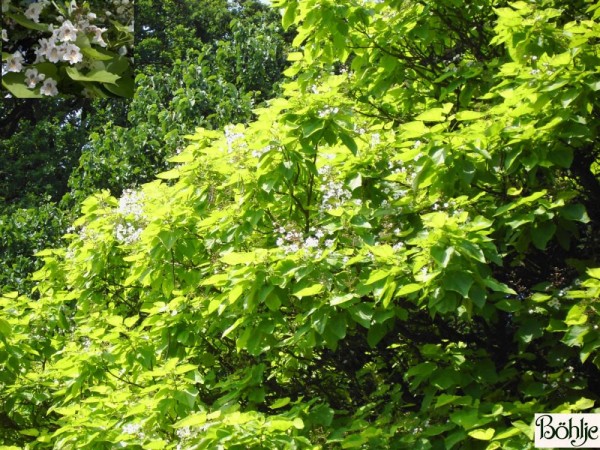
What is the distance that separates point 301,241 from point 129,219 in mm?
1245

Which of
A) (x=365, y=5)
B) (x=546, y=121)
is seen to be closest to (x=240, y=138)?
(x=365, y=5)

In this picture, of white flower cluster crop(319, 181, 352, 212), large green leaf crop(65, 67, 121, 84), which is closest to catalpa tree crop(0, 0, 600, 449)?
white flower cluster crop(319, 181, 352, 212)

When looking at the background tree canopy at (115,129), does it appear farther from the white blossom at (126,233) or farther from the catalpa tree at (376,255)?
the catalpa tree at (376,255)

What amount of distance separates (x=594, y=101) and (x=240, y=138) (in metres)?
1.42

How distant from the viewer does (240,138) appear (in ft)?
11.1

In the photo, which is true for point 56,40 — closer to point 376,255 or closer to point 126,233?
point 126,233

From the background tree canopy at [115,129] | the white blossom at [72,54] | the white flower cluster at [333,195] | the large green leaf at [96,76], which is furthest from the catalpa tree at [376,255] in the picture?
Answer: the background tree canopy at [115,129]

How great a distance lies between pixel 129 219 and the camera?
3.90 metres

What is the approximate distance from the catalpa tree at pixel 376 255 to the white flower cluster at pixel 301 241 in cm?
1

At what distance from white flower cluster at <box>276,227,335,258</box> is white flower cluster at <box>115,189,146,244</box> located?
948mm

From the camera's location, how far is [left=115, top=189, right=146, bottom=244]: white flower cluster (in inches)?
153

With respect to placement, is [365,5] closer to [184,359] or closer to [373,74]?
[373,74]

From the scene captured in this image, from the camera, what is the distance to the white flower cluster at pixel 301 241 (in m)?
2.86

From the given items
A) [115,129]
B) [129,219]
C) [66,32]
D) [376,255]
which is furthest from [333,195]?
[115,129]
